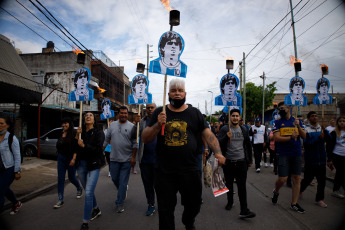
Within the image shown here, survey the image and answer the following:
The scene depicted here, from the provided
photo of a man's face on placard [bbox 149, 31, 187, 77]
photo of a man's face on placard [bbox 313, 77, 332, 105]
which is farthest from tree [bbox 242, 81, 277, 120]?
photo of a man's face on placard [bbox 149, 31, 187, 77]

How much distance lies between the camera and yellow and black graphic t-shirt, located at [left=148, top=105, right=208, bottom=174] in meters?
2.47

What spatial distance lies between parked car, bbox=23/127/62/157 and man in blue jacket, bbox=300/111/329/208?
11.3 meters

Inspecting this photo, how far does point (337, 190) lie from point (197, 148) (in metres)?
4.85

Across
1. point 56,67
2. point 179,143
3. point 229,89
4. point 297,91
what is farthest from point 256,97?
point 179,143

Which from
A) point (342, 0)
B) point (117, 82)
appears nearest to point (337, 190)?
point (342, 0)

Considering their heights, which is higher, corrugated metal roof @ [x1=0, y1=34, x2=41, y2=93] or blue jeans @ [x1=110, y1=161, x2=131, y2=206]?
corrugated metal roof @ [x1=0, y1=34, x2=41, y2=93]

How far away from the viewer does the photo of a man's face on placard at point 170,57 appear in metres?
3.14

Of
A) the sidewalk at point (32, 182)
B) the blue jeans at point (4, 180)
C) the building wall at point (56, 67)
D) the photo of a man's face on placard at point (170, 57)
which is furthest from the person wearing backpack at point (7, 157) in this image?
the building wall at point (56, 67)

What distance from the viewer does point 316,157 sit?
4.68 m

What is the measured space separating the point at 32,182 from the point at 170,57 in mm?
6455

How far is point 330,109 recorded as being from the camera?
46062mm

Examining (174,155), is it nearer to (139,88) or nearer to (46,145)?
(139,88)

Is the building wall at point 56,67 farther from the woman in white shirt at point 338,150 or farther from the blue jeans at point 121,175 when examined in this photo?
the woman in white shirt at point 338,150

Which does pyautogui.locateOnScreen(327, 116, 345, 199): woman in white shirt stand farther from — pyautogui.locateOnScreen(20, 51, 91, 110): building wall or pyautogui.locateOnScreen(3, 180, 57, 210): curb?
pyautogui.locateOnScreen(20, 51, 91, 110): building wall
